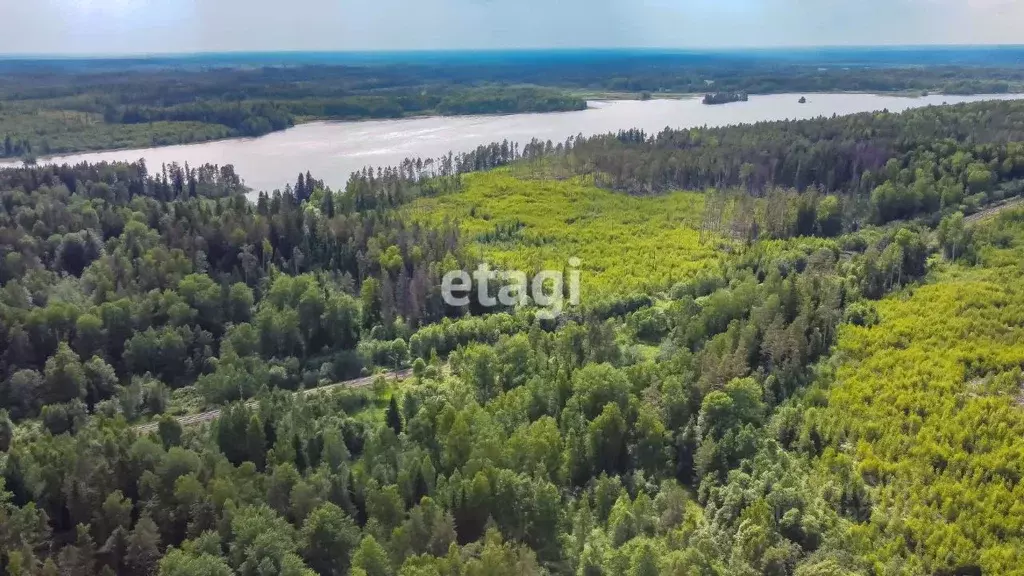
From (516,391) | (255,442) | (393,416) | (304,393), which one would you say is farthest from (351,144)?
(255,442)

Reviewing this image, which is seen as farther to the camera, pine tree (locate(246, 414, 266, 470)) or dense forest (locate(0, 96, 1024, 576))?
pine tree (locate(246, 414, 266, 470))

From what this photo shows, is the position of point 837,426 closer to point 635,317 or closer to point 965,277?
point 635,317

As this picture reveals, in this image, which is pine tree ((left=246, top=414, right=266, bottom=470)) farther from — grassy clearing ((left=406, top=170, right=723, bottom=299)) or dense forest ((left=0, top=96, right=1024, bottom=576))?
A: grassy clearing ((left=406, top=170, right=723, bottom=299))

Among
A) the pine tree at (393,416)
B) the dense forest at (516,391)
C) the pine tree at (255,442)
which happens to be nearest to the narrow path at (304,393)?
the dense forest at (516,391)

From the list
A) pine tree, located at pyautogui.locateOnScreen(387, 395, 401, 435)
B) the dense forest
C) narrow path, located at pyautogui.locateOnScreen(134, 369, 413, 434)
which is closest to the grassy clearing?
the dense forest

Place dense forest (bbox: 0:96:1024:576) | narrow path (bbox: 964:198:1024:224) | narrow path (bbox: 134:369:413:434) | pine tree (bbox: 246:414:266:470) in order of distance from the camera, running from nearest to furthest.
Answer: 1. dense forest (bbox: 0:96:1024:576)
2. pine tree (bbox: 246:414:266:470)
3. narrow path (bbox: 134:369:413:434)
4. narrow path (bbox: 964:198:1024:224)

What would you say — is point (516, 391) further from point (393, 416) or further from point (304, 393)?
point (304, 393)

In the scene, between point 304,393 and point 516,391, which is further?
point 304,393

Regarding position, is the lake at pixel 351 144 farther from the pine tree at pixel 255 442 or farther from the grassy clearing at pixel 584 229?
the pine tree at pixel 255 442
